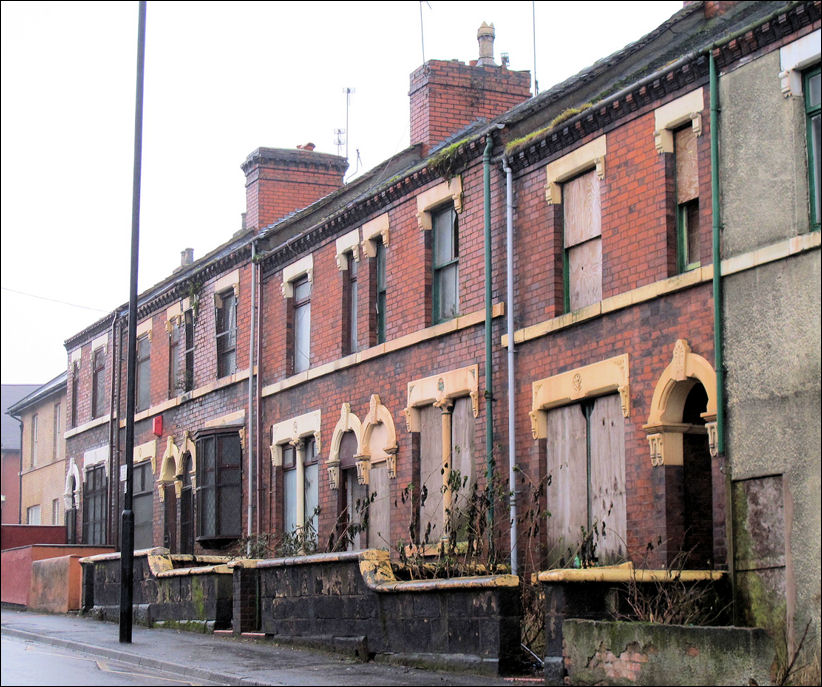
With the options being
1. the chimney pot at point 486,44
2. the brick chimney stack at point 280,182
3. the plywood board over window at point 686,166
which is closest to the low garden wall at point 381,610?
the plywood board over window at point 686,166

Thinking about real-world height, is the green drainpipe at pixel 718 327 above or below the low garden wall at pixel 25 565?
above

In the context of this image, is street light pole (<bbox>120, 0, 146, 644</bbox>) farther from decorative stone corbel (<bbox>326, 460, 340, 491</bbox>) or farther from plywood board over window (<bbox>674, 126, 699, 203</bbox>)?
plywood board over window (<bbox>674, 126, 699, 203</bbox>)

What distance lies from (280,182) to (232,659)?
15286 millimetres

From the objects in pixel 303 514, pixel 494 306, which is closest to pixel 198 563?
pixel 303 514

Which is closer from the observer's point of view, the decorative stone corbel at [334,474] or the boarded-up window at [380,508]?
the boarded-up window at [380,508]

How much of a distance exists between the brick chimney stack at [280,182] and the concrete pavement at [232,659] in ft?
34.0

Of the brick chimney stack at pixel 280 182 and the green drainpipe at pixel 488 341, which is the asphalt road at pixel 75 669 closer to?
the green drainpipe at pixel 488 341

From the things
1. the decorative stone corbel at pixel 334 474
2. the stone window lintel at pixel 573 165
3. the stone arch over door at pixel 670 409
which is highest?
the stone window lintel at pixel 573 165

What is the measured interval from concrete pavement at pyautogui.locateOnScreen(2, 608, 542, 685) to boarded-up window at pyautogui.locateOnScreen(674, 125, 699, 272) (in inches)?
216

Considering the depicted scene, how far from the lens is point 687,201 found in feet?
53.5

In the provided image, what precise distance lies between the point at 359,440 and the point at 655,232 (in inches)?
312

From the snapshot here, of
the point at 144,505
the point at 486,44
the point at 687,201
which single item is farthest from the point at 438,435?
the point at 144,505

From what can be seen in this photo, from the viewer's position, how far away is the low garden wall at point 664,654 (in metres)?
12.4

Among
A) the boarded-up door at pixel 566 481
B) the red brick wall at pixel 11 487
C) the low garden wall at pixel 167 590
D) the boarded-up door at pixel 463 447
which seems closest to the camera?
the boarded-up door at pixel 566 481
